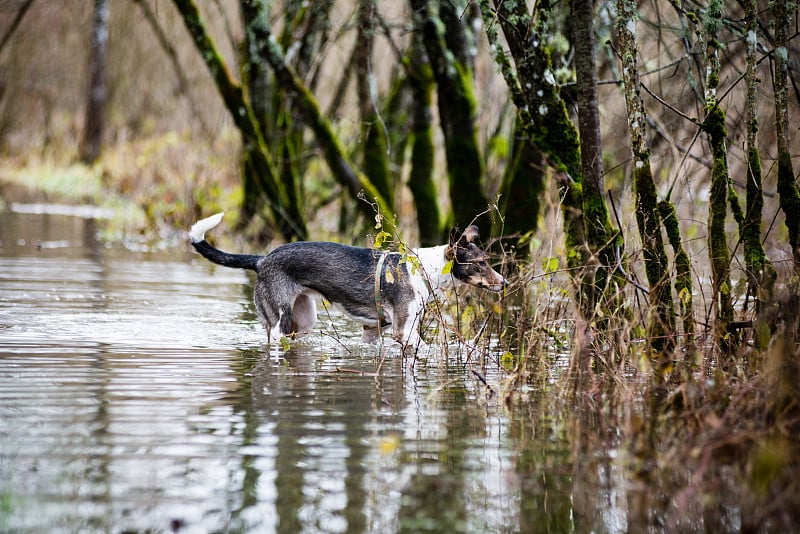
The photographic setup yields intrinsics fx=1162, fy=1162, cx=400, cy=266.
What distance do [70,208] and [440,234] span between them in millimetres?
14251

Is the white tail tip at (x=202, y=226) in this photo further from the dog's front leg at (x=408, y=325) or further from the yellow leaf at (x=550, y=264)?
the yellow leaf at (x=550, y=264)

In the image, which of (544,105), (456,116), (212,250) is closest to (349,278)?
(212,250)

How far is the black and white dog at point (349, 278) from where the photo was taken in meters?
10.2

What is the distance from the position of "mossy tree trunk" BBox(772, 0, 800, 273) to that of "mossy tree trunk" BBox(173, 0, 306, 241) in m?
10.1

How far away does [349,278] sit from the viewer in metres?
10.3

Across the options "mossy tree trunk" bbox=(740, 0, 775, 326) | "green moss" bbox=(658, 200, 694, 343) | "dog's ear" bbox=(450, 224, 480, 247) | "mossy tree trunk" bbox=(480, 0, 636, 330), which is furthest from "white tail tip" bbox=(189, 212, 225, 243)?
"mossy tree trunk" bbox=(740, 0, 775, 326)

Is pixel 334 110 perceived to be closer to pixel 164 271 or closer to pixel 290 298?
pixel 164 271

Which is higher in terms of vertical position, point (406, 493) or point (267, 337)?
point (267, 337)

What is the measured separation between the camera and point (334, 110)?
20297mm

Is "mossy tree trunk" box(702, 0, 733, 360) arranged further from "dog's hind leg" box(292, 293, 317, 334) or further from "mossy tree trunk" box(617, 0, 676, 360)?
"dog's hind leg" box(292, 293, 317, 334)

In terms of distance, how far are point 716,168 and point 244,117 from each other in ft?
33.5

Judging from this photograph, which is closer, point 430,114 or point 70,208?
point 430,114

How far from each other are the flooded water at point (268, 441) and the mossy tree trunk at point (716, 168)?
1708mm

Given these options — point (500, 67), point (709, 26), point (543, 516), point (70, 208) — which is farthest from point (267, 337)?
point (70, 208)
